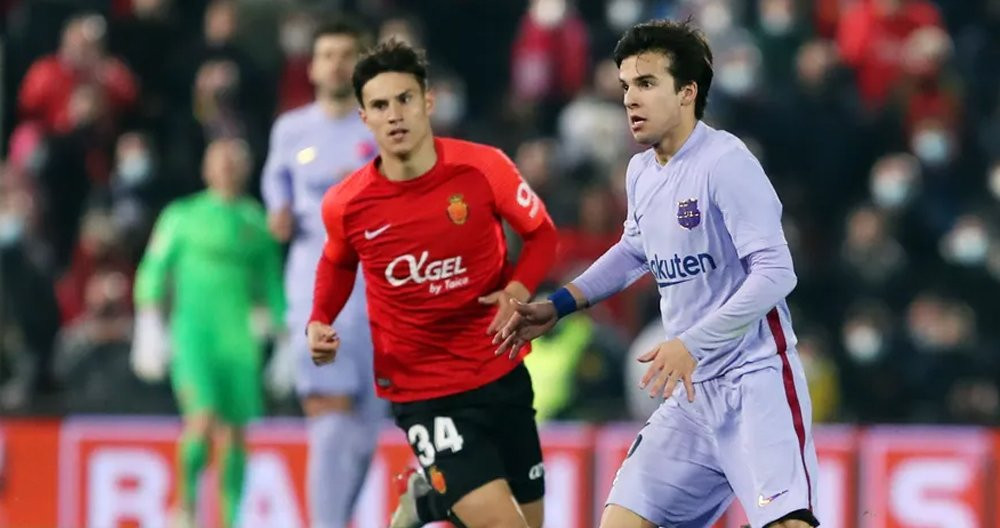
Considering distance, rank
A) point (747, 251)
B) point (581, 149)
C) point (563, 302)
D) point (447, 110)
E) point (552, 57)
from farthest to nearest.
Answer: point (552, 57) < point (447, 110) < point (581, 149) < point (563, 302) < point (747, 251)

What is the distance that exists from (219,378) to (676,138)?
512 cm

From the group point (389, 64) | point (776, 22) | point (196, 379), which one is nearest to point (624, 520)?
point (389, 64)

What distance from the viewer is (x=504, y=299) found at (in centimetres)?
681

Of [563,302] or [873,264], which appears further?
[873,264]

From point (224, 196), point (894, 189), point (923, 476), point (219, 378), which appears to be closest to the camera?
point (219, 378)

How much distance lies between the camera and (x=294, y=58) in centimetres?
1485

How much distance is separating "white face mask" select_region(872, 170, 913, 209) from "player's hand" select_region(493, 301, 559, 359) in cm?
828

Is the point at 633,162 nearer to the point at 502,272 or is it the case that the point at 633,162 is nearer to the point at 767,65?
the point at 502,272

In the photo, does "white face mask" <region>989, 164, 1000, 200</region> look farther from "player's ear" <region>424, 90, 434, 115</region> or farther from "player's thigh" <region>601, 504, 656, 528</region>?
"player's thigh" <region>601, 504, 656, 528</region>

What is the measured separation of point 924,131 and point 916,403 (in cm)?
243

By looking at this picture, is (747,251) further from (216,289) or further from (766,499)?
(216,289)

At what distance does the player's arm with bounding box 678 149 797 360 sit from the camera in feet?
19.2

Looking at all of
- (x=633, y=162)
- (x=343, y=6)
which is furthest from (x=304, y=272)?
(x=343, y=6)

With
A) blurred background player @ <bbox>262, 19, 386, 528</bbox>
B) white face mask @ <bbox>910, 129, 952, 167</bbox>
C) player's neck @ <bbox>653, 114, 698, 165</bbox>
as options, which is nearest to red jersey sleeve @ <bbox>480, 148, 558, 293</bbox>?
player's neck @ <bbox>653, 114, 698, 165</bbox>
